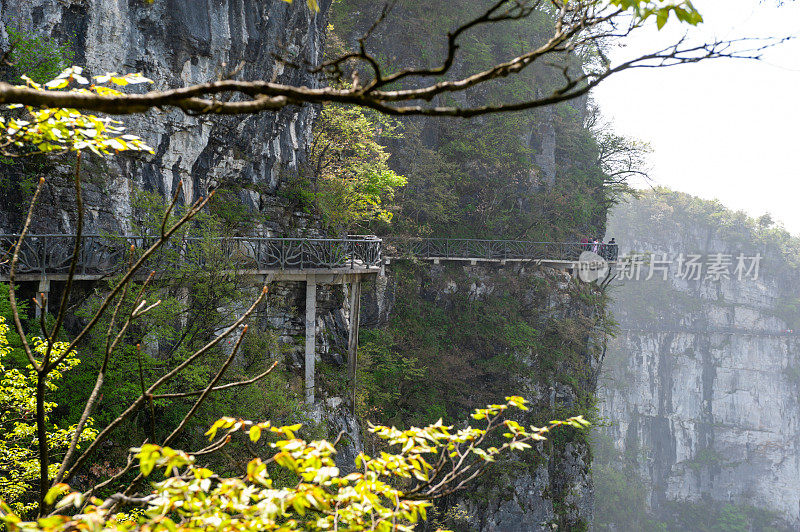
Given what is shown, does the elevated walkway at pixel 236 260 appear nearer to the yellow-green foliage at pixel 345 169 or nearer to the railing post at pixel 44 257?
the railing post at pixel 44 257

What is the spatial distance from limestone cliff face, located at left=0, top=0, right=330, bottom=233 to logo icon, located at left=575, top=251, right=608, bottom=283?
1235cm

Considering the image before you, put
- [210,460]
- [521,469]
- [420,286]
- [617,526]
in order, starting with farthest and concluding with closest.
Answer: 1. [617,526]
2. [420,286]
3. [521,469]
4. [210,460]

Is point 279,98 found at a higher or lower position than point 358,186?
lower

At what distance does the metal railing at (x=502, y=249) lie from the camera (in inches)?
754

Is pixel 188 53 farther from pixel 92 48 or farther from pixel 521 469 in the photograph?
pixel 521 469

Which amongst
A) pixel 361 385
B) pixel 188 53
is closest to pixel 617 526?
pixel 361 385

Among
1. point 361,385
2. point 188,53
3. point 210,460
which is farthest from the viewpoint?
point 361,385

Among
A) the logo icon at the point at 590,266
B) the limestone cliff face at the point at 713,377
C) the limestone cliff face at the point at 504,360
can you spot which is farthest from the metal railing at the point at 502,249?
the limestone cliff face at the point at 713,377

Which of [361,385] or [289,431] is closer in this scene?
[289,431]

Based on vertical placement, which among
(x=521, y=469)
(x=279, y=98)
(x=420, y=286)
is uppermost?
(x=279, y=98)

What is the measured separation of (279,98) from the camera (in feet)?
4.49

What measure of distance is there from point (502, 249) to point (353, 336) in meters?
10.0

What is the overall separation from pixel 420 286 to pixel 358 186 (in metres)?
5.72

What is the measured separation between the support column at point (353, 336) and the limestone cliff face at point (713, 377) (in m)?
34.7
